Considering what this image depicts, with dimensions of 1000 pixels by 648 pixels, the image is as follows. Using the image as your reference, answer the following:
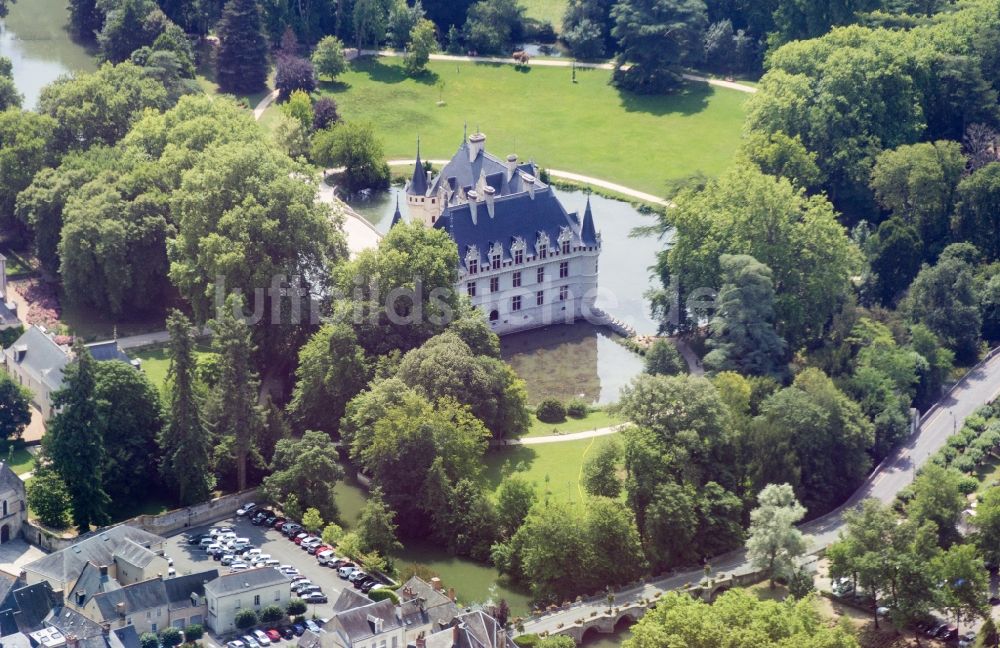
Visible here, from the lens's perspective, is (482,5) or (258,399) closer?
(258,399)

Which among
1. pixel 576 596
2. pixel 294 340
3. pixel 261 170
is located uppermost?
pixel 261 170

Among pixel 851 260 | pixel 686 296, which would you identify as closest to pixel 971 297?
pixel 851 260

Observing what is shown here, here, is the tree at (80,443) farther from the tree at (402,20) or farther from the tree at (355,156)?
the tree at (402,20)

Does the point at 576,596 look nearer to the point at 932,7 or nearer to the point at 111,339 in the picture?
the point at 111,339

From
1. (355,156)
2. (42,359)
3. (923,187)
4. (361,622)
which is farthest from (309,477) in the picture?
(923,187)

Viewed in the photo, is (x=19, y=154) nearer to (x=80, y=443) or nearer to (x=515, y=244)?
(x=515, y=244)

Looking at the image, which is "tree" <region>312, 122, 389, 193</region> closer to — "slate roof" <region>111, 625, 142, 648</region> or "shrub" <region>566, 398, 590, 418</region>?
"shrub" <region>566, 398, 590, 418</region>
